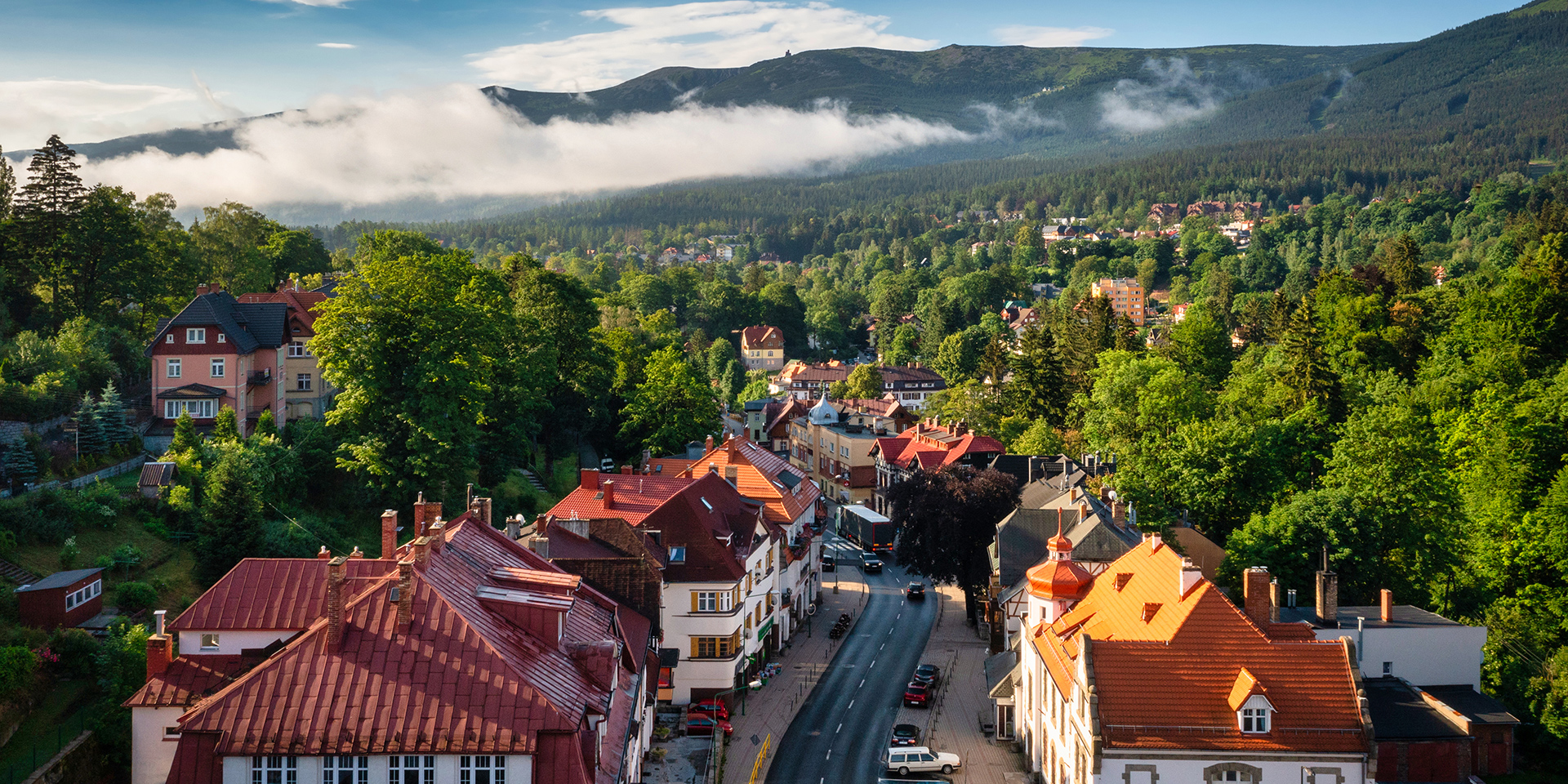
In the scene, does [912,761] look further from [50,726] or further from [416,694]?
[50,726]

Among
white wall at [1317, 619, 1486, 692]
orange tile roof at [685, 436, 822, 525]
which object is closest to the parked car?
orange tile roof at [685, 436, 822, 525]

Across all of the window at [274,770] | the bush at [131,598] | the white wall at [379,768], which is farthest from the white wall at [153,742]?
the bush at [131,598]

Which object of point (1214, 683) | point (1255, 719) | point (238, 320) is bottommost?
point (1255, 719)

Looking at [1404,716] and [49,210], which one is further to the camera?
[49,210]

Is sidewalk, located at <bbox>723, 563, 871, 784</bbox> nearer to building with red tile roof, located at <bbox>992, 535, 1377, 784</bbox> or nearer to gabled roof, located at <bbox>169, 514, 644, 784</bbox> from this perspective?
building with red tile roof, located at <bbox>992, 535, 1377, 784</bbox>

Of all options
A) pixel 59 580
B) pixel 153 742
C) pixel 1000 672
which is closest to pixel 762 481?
pixel 1000 672

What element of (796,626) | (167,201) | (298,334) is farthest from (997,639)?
(167,201)

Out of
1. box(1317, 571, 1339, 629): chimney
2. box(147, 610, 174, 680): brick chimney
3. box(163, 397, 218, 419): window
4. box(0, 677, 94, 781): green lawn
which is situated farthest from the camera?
box(163, 397, 218, 419): window

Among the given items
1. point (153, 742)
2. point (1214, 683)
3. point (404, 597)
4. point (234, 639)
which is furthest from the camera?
point (1214, 683)
